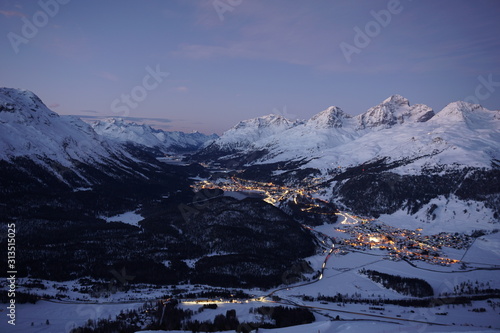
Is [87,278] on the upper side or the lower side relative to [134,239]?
lower

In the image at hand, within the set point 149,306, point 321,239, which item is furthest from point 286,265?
point 149,306

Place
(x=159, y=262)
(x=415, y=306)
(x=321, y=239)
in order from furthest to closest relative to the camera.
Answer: (x=321, y=239), (x=159, y=262), (x=415, y=306)

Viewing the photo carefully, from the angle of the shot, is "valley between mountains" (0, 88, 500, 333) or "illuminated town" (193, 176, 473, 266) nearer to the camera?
"valley between mountains" (0, 88, 500, 333)

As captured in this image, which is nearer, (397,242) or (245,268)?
(245,268)

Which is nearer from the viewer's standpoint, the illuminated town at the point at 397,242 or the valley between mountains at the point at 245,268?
the valley between mountains at the point at 245,268

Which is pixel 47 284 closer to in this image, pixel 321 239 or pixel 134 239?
pixel 134 239

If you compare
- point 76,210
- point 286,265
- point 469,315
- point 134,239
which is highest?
point 76,210

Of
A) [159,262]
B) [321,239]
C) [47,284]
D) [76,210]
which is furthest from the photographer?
[76,210]

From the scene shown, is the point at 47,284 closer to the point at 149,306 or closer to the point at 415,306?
the point at 149,306

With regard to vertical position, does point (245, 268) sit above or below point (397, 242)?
below

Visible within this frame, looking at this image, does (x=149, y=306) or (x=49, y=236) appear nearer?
(x=149, y=306)

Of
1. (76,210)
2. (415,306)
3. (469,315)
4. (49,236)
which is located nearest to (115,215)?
(76,210)
